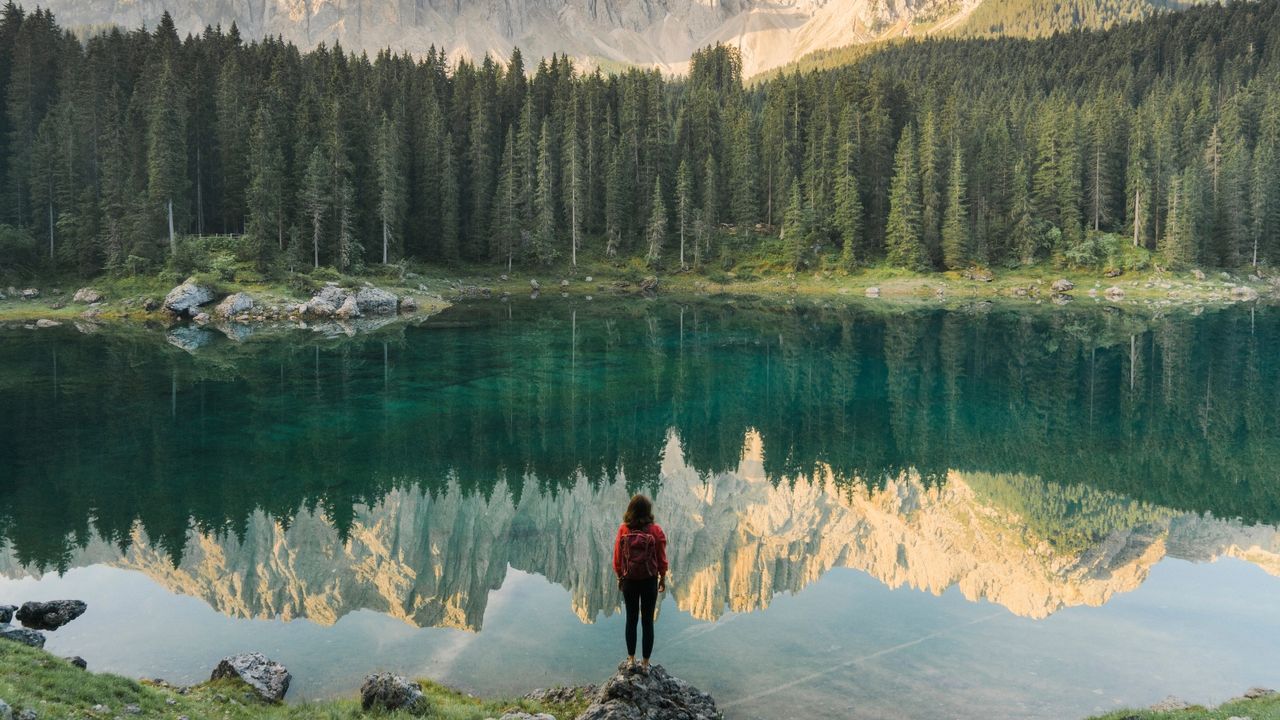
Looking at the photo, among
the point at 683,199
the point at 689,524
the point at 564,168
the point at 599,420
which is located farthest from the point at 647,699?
the point at 564,168

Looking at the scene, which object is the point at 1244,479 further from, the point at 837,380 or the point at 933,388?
the point at 837,380

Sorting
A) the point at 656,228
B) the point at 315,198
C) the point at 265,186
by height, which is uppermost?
the point at 265,186

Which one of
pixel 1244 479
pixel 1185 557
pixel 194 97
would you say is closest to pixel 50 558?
pixel 1185 557

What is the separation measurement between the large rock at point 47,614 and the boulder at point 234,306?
57.3 m

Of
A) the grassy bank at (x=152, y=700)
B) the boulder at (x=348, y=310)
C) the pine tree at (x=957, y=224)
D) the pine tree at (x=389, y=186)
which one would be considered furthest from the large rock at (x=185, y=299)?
the pine tree at (x=957, y=224)

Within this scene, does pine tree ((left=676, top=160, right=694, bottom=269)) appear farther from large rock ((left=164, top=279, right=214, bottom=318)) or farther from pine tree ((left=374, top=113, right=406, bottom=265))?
large rock ((left=164, top=279, right=214, bottom=318))

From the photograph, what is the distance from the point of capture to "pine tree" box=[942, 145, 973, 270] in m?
97.8

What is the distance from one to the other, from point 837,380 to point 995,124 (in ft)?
274

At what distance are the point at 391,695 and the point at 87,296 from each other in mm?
75801

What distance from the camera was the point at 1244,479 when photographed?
25.9 metres

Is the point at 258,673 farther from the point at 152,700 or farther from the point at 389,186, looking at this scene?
the point at 389,186

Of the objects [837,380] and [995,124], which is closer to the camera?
[837,380]

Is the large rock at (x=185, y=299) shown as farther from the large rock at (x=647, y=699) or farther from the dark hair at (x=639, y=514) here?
the large rock at (x=647, y=699)

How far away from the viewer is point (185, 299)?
67.9 meters
